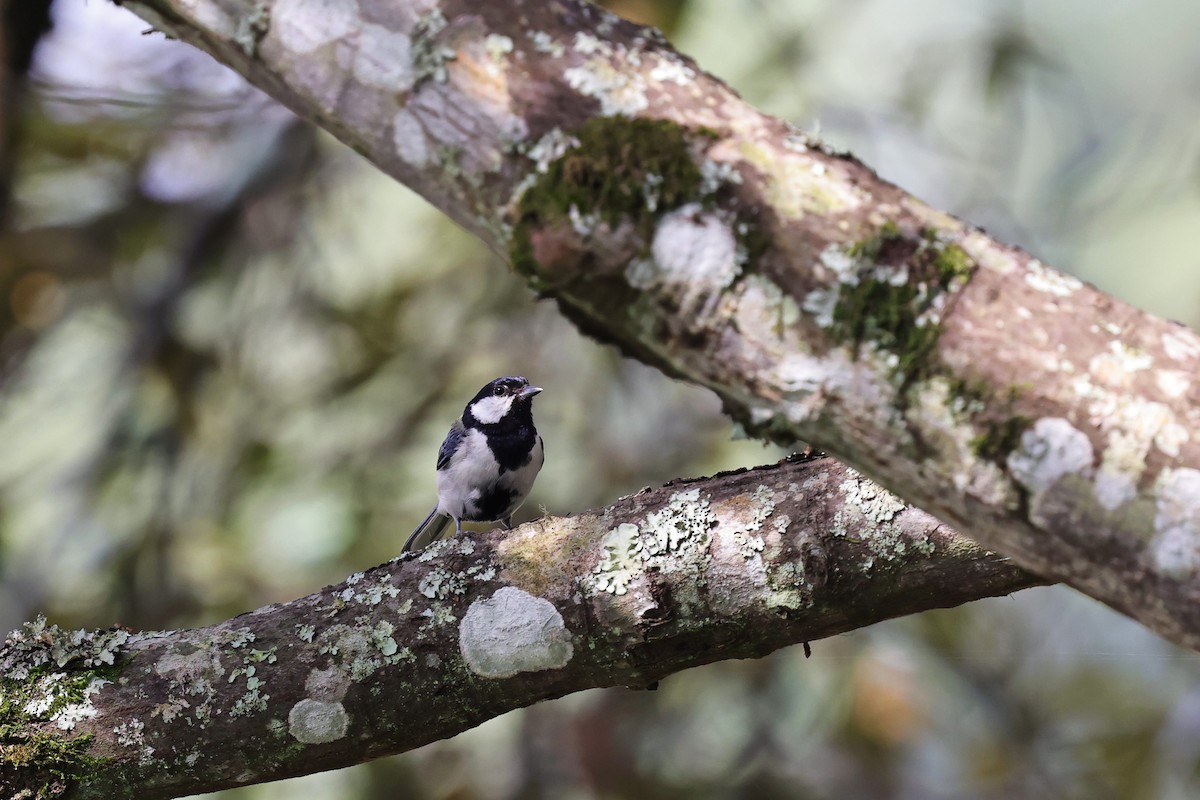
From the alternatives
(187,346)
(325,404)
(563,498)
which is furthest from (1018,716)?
(187,346)

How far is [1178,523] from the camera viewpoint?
1.16 meters

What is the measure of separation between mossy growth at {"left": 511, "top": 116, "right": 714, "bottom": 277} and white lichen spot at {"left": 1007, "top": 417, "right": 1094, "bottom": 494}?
0.46 meters

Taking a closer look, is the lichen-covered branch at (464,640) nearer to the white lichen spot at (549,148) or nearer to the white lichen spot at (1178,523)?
the white lichen spot at (1178,523)

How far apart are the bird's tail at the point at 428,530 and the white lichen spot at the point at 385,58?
315 cm

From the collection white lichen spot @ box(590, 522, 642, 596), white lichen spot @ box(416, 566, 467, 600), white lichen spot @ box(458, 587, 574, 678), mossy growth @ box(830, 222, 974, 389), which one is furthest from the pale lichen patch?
white lichen spot @ box(416, 566, 467, 600)

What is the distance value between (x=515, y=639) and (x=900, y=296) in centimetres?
114

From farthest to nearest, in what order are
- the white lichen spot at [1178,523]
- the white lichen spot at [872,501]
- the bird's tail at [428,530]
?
the bird's tail at [428,530], the white lichen spot at [872,501], the white lichen spot at [1178,523]

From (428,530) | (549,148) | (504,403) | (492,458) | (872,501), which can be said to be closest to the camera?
(549,148)

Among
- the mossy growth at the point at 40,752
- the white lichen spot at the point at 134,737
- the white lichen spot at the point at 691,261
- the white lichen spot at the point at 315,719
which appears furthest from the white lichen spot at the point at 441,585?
the white lichen spot at the point at 691,261

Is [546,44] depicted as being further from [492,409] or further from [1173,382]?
[492,409]

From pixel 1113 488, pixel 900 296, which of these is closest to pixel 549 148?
pixel 900 296

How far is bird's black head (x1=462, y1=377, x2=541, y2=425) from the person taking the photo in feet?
13.6

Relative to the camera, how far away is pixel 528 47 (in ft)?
A: 4.28

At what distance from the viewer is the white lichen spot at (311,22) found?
1.31 m
